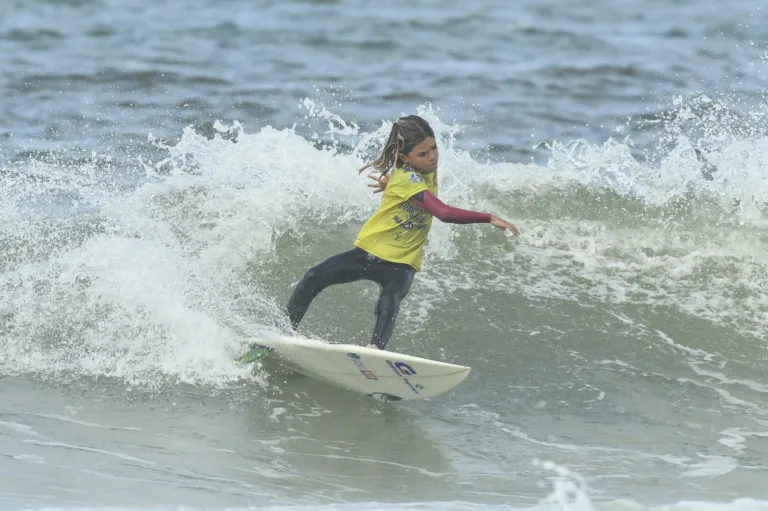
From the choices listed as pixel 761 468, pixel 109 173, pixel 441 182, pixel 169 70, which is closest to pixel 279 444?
pixel 761 468

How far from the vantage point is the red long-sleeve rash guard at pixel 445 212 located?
5.60m

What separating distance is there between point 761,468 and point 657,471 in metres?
0.53

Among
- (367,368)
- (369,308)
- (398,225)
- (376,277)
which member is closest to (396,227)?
(398,225)

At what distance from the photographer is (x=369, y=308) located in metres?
7.50

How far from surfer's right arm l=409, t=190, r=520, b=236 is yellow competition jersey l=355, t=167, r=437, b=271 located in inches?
3.8

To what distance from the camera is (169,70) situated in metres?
16.2

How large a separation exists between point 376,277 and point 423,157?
0.71 m

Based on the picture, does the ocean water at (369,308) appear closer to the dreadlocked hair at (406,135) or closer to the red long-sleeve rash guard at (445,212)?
the red long-sleeve rash guard at (445,212)

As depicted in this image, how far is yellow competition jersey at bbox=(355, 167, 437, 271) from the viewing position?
5.93 meters

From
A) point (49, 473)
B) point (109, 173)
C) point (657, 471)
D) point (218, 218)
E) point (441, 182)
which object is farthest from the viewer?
point (109, 173)

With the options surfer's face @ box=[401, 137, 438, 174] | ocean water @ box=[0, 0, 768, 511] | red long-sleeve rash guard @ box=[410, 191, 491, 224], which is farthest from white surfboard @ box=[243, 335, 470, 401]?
surfer's face @ box=[401, 137, 438, 174]

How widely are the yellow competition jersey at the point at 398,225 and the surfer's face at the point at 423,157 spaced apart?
1.5 inches

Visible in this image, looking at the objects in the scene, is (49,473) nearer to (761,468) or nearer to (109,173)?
(761,468)

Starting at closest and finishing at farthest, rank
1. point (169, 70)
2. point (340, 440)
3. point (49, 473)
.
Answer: point (49, 473)
point (340, 440)
point (169, 70)
